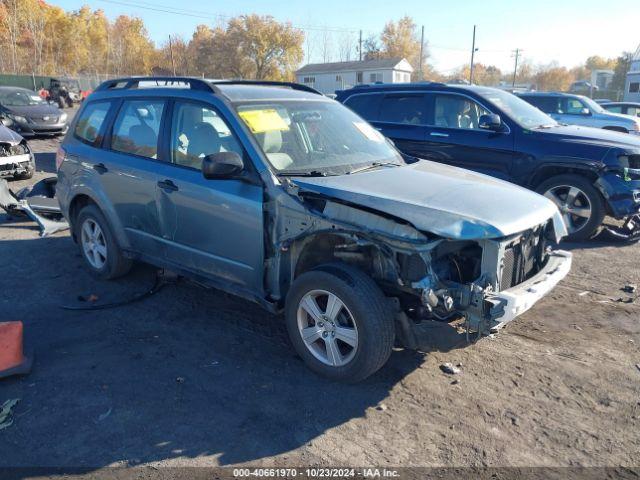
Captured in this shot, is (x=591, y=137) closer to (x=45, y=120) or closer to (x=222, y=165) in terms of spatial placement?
(x=222, y=165)

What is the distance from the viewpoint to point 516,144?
752cm

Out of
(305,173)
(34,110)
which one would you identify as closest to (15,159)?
(34,110)

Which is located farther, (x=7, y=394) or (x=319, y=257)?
(x=319, y=257)

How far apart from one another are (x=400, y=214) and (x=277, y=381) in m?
1.45

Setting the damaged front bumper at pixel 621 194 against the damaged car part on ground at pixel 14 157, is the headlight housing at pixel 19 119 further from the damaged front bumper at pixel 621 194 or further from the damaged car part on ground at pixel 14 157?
the damaged front bumper at pixel 621 194

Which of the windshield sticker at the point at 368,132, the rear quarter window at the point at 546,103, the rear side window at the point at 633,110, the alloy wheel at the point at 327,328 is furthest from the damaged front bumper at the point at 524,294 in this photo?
the rear side window at the point at 633,110

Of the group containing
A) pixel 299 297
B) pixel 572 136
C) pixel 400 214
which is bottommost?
pixel 299 297

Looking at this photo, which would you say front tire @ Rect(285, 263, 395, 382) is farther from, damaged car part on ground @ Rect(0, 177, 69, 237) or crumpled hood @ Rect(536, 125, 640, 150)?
crumpled hood @ Rect(536, 125, 640, 150)

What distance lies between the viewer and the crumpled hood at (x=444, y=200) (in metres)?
3.30

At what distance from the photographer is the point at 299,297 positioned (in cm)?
377

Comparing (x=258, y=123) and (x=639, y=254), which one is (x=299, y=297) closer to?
(x=258, y=123)

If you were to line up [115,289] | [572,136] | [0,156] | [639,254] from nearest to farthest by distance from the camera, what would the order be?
[115,289] → [639,254] → [572,136] → [0,156]

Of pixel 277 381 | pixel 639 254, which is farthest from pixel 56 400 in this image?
pixel 639 254

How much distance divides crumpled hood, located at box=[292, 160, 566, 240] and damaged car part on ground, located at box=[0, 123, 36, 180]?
8.76 meters
